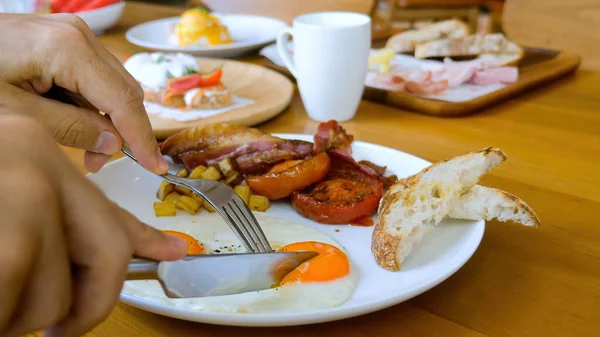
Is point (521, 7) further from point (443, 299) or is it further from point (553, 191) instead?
point (443, 299)

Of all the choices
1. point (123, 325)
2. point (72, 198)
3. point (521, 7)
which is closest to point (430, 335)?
point (123, 325)

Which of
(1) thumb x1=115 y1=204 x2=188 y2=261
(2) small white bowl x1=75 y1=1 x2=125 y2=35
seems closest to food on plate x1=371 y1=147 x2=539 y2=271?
(1) thumb x1=115 y1=204 x2=188 y2=261

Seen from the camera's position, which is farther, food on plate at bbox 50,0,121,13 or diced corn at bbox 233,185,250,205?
food on plate at bbox 50,0,121,13

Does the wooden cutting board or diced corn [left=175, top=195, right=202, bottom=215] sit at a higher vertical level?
diced corn [left=175, top=195, right=202, bottom=215]

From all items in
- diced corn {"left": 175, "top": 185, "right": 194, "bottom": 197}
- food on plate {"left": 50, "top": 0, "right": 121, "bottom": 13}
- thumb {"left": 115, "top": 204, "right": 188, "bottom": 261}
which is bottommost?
food on plate {"left": 50, "top": 0, "right": 121, "bottom": 13}

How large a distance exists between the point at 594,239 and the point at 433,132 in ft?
2.21

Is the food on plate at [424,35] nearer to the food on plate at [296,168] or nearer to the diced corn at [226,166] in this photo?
the food on plate at [296,168]

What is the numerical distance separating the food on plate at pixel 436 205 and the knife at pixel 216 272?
7.2 inches

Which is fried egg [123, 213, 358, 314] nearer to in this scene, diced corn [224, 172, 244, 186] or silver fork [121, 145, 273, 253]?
silver fork [121, 145, 273, 253]

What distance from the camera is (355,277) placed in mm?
966

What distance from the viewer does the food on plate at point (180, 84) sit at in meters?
1.87

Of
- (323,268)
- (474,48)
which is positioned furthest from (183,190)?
(474,48)

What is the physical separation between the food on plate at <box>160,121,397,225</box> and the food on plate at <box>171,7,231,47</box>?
135 centimetres

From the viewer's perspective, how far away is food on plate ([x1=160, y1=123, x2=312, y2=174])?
1.35 meters
